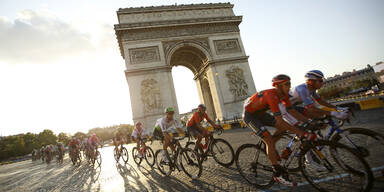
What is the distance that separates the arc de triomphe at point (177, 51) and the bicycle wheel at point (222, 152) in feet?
45.1

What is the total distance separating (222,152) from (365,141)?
8.96 ft

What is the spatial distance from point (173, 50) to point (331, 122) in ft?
62.7

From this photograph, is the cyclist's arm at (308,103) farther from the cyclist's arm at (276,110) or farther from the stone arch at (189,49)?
the stone arch at (189,49)

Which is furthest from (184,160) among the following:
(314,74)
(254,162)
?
(314,74)

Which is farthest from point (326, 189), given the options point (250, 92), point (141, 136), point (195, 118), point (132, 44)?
point (132, 44)

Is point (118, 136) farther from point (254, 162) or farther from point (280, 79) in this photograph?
point (280, 79)

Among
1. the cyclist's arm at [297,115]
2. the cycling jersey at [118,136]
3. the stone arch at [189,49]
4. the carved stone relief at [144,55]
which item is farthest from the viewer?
the stone arch at [189,49]

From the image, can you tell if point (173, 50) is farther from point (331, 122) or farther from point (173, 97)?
point (331, 122)

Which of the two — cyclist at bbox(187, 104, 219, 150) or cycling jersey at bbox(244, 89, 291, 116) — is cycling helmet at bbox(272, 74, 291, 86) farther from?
cyclist at bbox(187, 104, 219, 150)

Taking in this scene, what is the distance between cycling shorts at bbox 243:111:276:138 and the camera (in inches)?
118

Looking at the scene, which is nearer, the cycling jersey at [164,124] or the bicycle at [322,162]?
the bicycle at [322,162]

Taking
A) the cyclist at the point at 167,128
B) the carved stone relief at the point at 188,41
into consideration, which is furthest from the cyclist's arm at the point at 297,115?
the carved stone relief at the point at 188,41

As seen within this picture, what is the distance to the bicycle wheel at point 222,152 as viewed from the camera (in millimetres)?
4461

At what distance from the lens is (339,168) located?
8.30 ft
